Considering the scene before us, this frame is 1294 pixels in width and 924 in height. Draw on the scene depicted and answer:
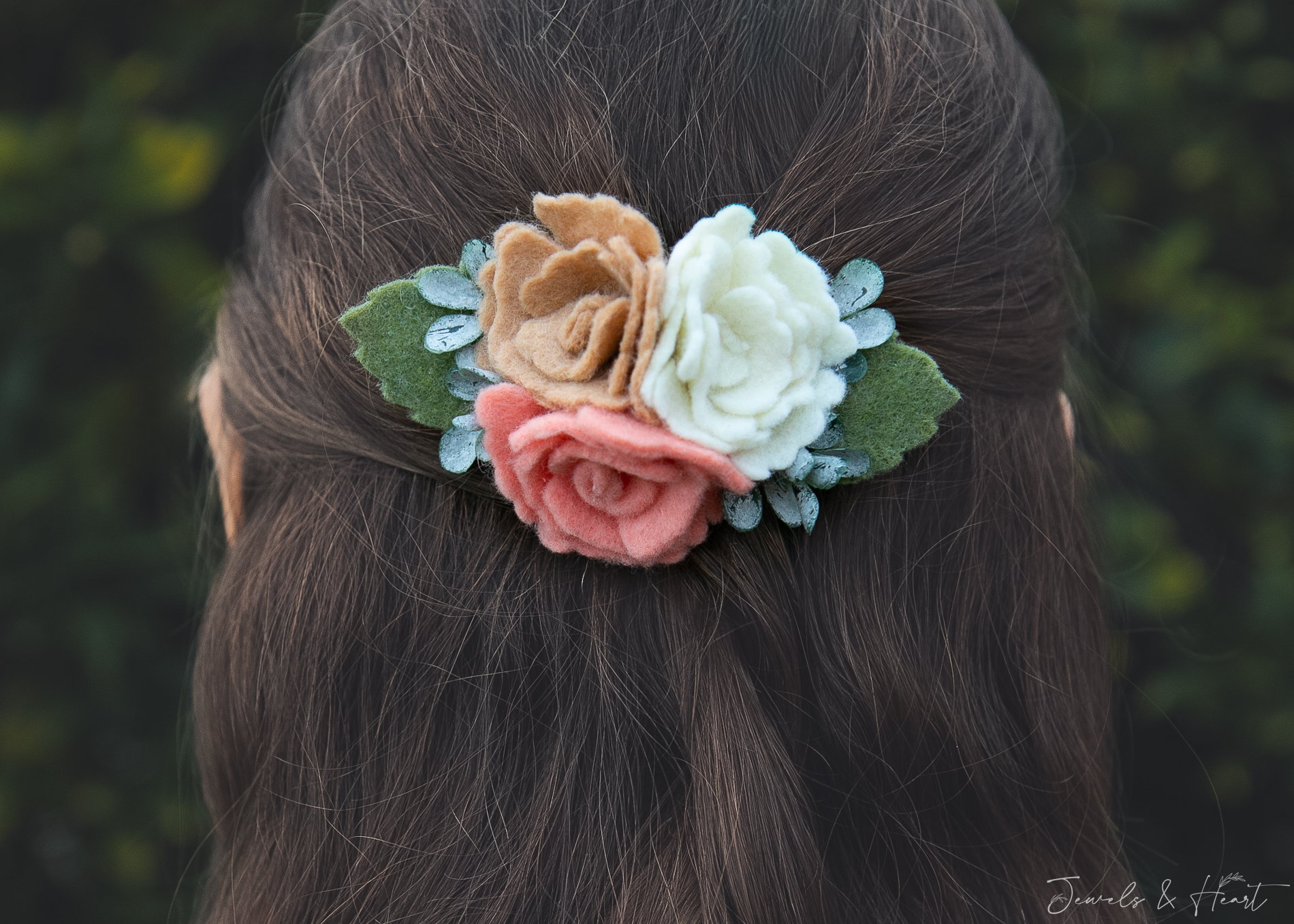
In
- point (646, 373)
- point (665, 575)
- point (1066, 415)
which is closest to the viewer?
Answer: point (646, 373)

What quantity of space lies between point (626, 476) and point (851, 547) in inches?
8.0

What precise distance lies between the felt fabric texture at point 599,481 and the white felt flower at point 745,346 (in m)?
0.02

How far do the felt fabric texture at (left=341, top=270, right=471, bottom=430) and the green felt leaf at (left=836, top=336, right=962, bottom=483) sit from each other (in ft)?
0.99

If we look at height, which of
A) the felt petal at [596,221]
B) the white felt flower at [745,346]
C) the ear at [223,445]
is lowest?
the ear at [223,445]

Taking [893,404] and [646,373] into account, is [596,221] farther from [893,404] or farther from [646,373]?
[893,404]

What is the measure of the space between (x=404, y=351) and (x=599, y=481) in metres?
0.19

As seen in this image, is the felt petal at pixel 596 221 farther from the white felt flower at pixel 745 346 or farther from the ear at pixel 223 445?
the ear at pixel 223 445

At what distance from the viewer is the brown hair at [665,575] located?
77cm

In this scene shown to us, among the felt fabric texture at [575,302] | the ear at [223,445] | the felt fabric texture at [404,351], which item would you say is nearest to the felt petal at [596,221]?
the felt fabric texture at [575,302]

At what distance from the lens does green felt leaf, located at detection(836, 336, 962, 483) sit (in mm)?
729

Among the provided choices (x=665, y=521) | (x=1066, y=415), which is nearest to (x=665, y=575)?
(x=665, y=521)

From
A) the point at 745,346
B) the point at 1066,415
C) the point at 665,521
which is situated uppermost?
the point at 745,346

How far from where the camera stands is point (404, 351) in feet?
Answer: 2.45

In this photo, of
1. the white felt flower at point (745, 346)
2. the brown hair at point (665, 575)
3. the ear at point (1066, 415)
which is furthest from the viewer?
the ear at point (1066, 415)
